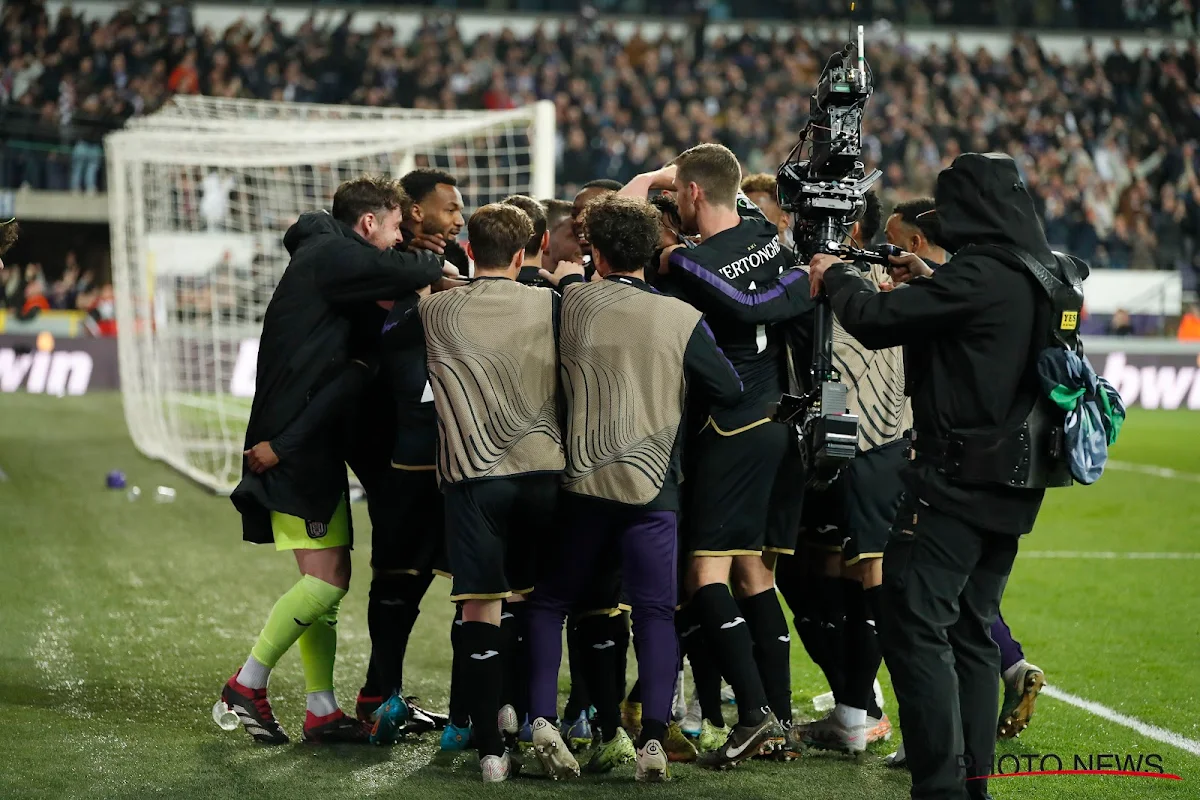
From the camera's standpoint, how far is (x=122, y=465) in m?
13.2

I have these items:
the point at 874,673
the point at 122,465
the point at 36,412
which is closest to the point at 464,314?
the point at 874,673

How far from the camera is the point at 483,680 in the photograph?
15.1 feet

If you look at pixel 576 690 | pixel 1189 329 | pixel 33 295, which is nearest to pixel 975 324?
pixel 576 690

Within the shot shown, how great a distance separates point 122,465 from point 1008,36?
83.0 feet

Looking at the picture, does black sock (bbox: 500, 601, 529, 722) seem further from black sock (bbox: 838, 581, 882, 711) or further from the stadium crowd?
the stadium crowd

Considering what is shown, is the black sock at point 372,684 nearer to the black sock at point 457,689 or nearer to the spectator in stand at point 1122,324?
the black sock at point 457,689

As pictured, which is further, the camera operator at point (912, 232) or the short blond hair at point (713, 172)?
the camera operator at point (912, 232)

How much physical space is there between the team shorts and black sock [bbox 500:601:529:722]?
28.0 inches

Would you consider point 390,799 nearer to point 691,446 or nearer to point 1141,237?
point 691,446

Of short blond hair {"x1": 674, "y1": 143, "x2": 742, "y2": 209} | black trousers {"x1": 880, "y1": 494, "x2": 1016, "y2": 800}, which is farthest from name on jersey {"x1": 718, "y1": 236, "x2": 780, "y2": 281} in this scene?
black trousers {"x1": 880, "y1": 494, "x2": 1016, "y2": 800}

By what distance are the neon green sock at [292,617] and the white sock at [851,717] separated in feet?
6.31

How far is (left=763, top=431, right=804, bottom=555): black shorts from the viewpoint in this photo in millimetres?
5094

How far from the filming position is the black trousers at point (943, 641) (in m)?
3.99

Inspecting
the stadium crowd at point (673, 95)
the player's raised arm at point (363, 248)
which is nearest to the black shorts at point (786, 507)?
the player's raised arm at point (363, 248)
